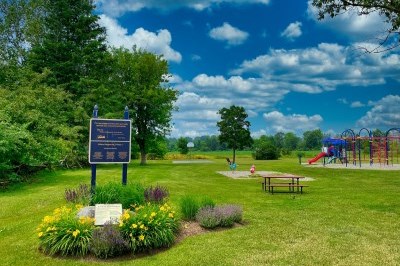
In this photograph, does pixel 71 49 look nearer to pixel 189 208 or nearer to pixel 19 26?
pixel 19 26

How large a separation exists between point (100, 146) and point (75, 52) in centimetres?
3207

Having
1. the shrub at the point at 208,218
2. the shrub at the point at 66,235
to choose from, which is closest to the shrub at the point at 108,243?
the shrub at the point at 66,235

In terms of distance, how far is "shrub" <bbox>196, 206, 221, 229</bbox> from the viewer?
11.6m

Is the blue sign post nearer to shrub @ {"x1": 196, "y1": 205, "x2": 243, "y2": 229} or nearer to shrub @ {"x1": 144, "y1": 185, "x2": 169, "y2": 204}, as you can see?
shrub @ {"x1": 144, "y1": 185, "x2": 169, "y2": 204}

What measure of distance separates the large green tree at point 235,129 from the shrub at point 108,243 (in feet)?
148

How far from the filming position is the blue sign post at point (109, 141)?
12602 millimetres

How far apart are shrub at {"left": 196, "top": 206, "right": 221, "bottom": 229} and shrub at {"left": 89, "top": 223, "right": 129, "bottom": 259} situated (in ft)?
9.25

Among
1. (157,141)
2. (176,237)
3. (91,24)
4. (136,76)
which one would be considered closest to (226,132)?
(157,141)

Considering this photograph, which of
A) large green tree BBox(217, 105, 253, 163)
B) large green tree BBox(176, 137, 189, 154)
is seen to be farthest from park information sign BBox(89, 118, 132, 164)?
large green tree BBox(176, 137, 189, 154)

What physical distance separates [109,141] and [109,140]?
1.3 inches

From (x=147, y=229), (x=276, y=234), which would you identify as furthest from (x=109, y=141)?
(x=276, y=234)

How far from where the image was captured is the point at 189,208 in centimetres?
1207

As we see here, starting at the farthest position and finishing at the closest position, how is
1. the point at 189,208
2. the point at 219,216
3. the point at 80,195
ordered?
the point at 80,195 → the point at 189,208 → the point at 219,216

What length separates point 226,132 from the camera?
54156mm
